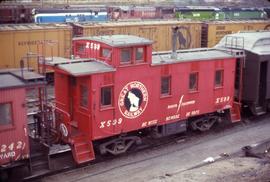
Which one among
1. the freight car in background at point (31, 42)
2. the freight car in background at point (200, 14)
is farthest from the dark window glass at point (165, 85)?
the freight car in background at point (200, 14)

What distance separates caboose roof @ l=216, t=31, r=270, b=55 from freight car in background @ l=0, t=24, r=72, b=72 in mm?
10385

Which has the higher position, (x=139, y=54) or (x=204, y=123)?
(x=139, y=54)

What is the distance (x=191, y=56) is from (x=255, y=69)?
12.1 feet

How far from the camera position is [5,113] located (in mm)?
12133

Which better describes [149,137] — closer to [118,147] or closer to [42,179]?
[118,147]

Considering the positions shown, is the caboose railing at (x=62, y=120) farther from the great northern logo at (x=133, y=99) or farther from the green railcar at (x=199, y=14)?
the green railcar at (x=199, y=14)

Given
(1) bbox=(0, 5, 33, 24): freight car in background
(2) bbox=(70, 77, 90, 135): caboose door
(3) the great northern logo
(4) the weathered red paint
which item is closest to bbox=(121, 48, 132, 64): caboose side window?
(3) the great northern logo

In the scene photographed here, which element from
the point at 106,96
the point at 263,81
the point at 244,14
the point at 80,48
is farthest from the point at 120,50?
the point at 244,14

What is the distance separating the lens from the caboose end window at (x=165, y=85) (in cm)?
1595

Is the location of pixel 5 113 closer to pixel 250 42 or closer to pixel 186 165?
pixel 186 165

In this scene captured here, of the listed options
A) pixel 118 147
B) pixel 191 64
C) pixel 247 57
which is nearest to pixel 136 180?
pixel 118 147

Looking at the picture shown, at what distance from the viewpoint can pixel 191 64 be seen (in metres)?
16.6

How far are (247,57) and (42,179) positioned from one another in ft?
35.2

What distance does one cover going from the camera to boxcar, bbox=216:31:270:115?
1898 cm
